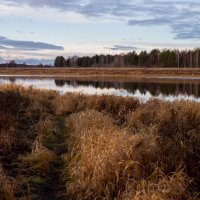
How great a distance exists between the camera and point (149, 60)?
120 m

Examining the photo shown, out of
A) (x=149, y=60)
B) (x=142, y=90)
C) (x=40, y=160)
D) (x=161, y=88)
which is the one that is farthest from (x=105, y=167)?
(x=149, y=60)

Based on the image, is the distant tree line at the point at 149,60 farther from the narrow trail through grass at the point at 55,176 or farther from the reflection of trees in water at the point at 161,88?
the narrow trail through grass at the point at 55,176

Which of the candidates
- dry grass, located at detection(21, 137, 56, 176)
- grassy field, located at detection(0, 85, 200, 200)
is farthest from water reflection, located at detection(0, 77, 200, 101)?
dry grass, located at detection(21, 137, 56, 176)

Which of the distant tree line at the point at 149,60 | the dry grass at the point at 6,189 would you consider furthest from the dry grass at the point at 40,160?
the distant tree line at the point at 149,60

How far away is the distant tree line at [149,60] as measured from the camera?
114 meters

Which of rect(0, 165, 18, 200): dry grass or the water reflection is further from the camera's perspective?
the water reflection

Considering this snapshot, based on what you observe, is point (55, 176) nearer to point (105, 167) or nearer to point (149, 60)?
point (105, 167)

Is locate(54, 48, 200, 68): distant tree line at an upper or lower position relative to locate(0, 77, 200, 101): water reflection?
upper

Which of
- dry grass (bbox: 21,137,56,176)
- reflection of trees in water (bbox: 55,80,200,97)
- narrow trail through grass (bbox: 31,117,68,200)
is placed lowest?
reflection of trees in water (bbox: 55,80,200,97)

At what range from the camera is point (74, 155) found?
29.3ft

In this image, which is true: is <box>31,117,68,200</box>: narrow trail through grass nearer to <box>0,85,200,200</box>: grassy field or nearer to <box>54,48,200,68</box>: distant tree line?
<box>0,85,200,200</box>: grassy field

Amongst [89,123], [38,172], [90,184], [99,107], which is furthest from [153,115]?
[90,184]

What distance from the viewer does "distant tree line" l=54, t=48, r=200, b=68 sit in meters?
114

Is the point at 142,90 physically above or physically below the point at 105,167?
below
